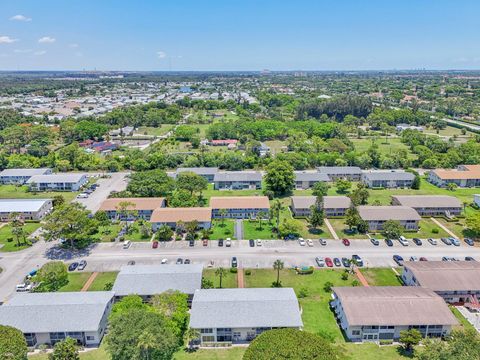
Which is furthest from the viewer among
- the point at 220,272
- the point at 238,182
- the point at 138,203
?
the point at 238,182

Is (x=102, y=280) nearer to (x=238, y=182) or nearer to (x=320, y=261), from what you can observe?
(x=320, y=261)

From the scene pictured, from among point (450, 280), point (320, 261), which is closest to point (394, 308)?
point (450, 280)

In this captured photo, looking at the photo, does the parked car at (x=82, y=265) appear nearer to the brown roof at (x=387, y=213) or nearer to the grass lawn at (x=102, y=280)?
the grass lawn at (x=102, y=280)

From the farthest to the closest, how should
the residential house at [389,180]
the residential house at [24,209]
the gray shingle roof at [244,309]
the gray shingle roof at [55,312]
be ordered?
the residential house at [389,180] < the residential house at [24,209] < the gray shingle roof at [244,309] < the gray shingle roof at [55,312]

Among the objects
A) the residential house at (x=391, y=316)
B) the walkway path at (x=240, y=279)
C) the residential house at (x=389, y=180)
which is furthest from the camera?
the residential house at (x=389, y=180)

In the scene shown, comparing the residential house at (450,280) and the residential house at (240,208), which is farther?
the residential house at (240,208)

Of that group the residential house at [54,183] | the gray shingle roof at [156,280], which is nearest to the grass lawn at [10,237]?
the residential house at [54,183]

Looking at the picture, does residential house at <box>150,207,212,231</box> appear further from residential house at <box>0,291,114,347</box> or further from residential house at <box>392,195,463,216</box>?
residential house at <box>392,195,463,216</box>

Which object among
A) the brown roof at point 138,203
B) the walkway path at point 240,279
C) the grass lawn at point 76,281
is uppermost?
the brown roof at point 138,203
